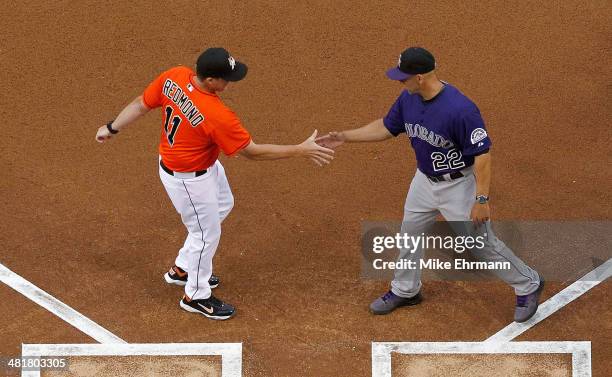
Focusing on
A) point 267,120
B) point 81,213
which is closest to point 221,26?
point 267,120

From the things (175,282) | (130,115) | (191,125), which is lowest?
(175,282)

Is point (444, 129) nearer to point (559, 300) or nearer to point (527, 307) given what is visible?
point (527, 307)

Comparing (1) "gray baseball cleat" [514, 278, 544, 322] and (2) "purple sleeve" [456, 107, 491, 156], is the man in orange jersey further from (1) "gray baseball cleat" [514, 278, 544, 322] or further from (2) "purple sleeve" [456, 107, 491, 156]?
(1) "gray baseball cleat" [514, 278, 544, 322]

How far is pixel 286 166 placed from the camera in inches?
330

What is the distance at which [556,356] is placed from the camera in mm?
6637

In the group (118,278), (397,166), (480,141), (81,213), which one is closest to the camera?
(480,141)

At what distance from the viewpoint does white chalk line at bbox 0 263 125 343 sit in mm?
6805

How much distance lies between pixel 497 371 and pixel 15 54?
567 cm

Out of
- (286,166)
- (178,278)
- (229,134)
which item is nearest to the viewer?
(229,134)

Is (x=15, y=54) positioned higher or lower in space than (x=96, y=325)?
higher

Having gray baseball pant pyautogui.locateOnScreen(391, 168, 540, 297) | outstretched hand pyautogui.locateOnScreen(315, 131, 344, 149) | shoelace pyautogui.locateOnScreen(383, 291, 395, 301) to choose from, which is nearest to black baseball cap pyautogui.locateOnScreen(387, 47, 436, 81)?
gray baseball pant pyautogui.locateOnScreen(391, 168, 540, 297)

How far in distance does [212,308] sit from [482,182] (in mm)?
2177

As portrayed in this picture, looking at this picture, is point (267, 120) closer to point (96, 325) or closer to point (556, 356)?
point (96, 325)

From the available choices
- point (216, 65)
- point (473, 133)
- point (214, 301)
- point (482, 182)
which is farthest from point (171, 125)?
point (482, 182)
